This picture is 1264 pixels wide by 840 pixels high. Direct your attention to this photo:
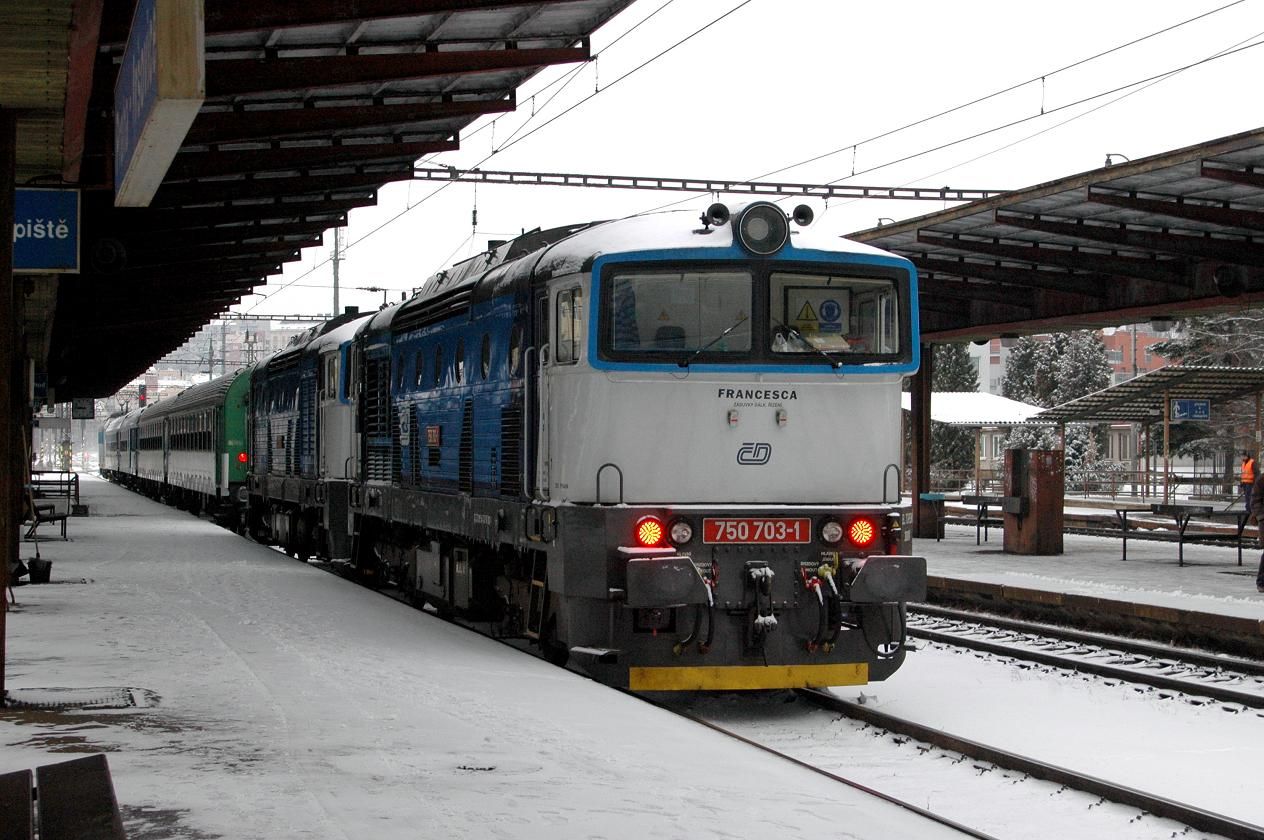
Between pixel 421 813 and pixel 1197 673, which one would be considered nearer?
pixel 421 813

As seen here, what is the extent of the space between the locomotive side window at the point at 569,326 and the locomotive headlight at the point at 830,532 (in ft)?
6.61

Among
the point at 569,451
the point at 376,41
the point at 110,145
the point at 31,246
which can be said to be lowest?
the point at 569,451

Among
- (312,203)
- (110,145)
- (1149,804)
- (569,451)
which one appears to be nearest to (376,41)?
(110,145)

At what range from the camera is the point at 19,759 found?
6941 millimetres

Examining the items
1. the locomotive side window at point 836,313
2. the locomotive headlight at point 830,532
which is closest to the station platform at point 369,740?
the locomotive headlight at point 830,532

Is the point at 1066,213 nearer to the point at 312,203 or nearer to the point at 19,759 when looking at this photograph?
the point at 312,203

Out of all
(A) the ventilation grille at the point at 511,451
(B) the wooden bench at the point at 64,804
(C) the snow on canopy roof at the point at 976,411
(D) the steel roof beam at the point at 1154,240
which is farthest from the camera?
(C) the snow on canopy roof at the point at 976,411

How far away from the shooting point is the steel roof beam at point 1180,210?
1655 centimetres

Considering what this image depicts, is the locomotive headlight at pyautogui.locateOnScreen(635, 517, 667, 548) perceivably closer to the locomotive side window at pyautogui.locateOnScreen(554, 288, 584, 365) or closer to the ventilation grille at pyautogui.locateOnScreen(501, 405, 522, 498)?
the locomotive side window at pyautogui.locateOnScreen(554, 288, 584, 365)

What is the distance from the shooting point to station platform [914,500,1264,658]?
1360 centimetres

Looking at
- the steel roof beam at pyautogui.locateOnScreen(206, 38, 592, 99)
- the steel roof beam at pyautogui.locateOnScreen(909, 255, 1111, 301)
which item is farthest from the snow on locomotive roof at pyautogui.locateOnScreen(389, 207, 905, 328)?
the steel roof beam at pyautogui.locateOnScreen(909, 255, 1111, 301)

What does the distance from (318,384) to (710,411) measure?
452 inches

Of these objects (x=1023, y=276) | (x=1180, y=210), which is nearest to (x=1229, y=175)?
(x=1180, y=210)

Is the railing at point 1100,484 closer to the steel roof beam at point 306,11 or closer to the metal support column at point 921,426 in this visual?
the metal support column at point 921,426
